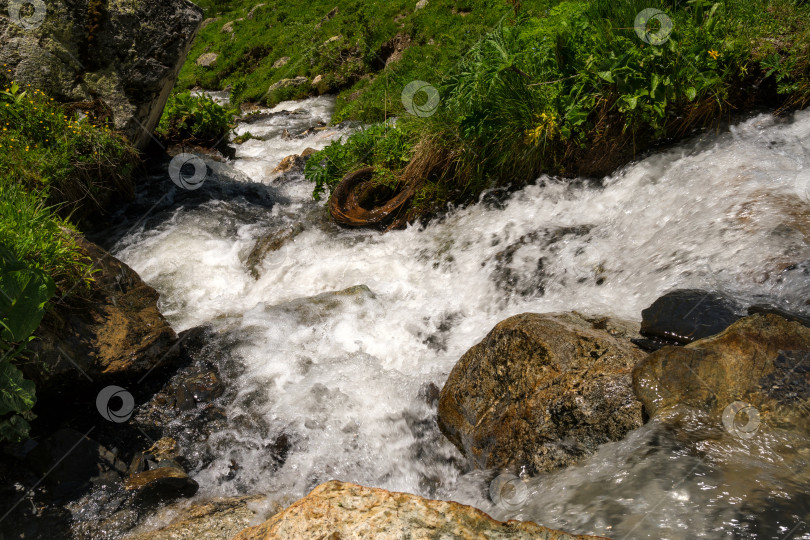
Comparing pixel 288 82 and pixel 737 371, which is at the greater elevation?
pixel 288 82

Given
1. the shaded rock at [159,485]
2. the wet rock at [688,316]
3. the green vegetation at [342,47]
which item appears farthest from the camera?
the green vegetation at [342,47]

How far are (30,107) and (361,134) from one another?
4413 millimetres

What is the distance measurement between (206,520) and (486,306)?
126 inches

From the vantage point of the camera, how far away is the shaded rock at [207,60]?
21417 mm

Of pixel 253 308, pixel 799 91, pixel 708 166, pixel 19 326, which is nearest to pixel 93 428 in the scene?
pixel 19 326

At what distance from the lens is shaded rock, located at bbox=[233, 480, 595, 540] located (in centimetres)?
179

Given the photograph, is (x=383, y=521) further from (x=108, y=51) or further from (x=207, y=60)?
(x=207, y=60)

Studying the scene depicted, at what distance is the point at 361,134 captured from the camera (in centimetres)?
794

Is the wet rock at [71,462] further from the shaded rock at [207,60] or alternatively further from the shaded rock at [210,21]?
the shaded rock at [210,21]

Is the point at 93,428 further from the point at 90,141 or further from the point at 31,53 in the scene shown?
the point at 31,53

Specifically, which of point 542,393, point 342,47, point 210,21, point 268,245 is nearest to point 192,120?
point 268,245

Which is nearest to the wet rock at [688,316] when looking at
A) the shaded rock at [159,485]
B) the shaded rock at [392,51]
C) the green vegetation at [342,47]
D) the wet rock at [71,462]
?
the shaded rock at [159,485]

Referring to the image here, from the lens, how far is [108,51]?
26.3ft

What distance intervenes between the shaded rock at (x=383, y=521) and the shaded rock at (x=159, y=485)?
6.39ft
